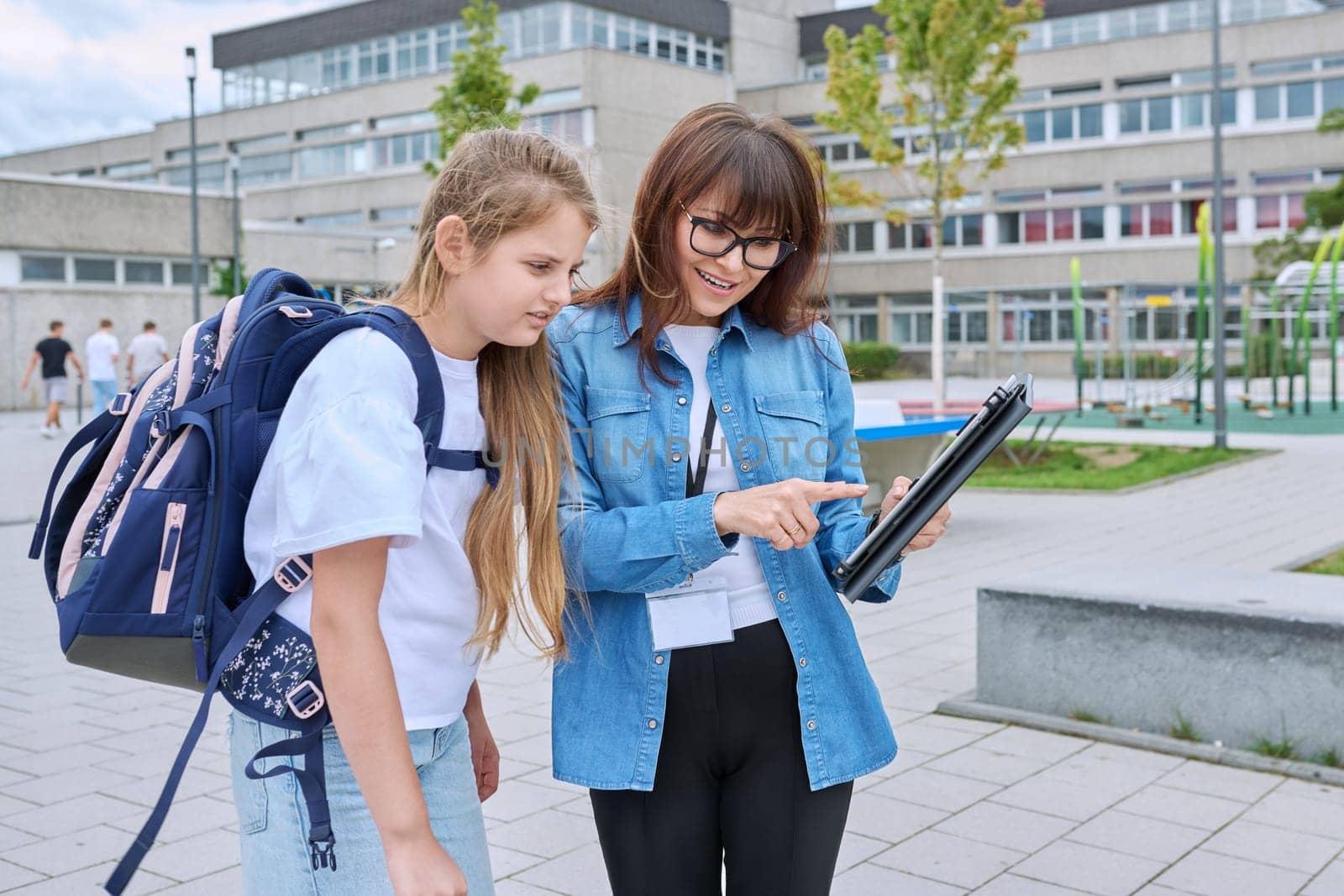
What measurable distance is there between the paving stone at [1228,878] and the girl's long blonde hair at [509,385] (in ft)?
8.34

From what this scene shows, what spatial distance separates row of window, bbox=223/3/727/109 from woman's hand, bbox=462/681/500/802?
44232 millimetres

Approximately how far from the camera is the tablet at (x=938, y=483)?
1646mm

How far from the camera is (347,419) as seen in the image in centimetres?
156

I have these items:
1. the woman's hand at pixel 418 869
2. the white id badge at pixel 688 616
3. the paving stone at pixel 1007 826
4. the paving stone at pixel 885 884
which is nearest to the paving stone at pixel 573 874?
the paving stone at pixel 885 884

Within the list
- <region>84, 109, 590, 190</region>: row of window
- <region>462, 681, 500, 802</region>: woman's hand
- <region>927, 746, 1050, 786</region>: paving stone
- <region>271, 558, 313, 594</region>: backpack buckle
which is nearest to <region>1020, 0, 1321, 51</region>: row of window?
<region>84, 109, 590, 190</region>: row of window

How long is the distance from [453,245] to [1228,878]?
306 centimetres

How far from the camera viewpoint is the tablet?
165 cm

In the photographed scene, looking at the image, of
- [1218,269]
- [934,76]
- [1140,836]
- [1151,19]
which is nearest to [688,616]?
[1140,836]

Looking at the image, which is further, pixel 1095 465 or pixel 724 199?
pixel 1095 465

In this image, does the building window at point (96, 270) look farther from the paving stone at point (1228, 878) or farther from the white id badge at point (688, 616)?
the white id badge at point (688, 616)

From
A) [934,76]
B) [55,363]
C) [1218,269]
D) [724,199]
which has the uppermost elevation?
[934,76]

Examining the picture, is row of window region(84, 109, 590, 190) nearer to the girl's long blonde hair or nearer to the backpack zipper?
the girl's long blonde hair

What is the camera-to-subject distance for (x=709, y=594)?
6.82 feet

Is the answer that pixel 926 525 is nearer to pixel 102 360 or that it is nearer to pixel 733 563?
pixel 733 563
